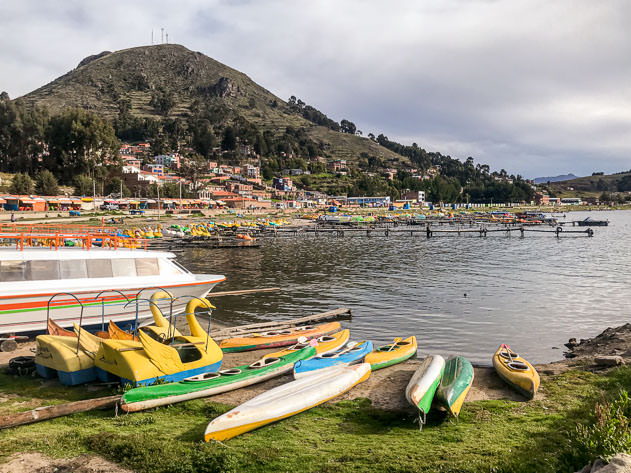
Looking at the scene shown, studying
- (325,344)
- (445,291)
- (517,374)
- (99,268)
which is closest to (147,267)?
(99,268)

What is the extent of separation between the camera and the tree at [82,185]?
4038 inches

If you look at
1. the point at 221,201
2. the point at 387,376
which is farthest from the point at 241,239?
the point at 221,201

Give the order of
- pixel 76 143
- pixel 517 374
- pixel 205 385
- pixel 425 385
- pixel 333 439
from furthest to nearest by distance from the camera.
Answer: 1. pixel 76 143
2. pixel 517 374
3. pixel 205 385
4. pixel 425 385
5. pixel 333 439

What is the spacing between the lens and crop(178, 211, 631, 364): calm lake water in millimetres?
20484

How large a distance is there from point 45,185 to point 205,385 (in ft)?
335

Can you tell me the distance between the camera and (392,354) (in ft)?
47.9

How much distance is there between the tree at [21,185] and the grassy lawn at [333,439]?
95653mm

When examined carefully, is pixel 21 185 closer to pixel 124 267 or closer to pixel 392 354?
pixel 124 267

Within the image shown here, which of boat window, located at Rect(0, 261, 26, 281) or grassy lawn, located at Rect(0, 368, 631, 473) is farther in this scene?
boat window, located at Rect(0, 261, 26, 281)

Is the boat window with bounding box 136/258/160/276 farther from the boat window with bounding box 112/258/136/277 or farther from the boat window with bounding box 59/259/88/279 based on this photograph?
the boat window with bounding box 59/259/88/279

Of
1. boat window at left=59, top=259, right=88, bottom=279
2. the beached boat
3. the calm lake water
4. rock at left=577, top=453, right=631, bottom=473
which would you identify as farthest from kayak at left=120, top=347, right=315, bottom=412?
boat window at left=59, top=259, right=88, bottom=279

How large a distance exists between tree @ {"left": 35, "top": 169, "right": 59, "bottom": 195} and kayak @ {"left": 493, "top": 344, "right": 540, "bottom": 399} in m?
103

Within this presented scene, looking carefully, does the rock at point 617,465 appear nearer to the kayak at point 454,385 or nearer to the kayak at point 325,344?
the kayak at point 454,385

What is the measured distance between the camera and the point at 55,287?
54.5ft
